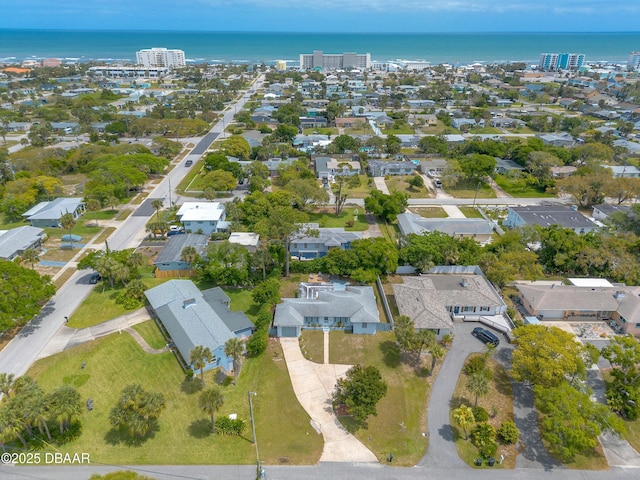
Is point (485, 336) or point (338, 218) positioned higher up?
point (338, 218)

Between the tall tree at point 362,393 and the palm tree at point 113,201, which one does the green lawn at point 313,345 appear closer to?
the tall tree at point 362,393

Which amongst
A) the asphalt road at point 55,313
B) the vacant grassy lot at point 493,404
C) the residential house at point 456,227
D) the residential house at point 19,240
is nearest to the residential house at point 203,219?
the asphalt road at point 55,313

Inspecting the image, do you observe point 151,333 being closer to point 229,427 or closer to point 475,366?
point 229,427

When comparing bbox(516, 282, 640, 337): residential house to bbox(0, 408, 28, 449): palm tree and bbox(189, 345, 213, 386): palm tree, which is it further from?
bbox(0, 408, 28, 449): palm tree

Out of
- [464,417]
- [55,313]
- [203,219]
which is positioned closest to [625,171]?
[464,417]

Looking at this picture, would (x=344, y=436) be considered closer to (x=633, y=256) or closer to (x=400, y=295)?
(x=400, y=295)

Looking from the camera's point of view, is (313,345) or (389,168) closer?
(313,345)

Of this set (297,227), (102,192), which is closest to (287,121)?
(102,192)
